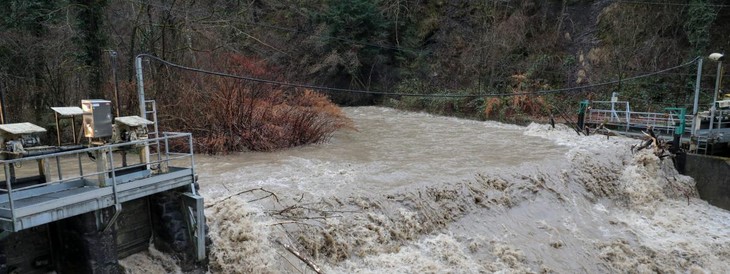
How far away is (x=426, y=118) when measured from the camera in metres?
27.4

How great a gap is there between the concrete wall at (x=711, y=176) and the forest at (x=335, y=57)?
327 inches

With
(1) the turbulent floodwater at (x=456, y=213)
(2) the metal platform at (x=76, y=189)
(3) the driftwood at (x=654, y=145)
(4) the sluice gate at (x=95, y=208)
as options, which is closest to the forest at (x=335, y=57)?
(4) the sluice gate at (x=95, y=208)

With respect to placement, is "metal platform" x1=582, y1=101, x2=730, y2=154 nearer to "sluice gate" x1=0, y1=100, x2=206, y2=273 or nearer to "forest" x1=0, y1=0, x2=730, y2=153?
"forest" x1=0, y1=0, x2=730, y2=153

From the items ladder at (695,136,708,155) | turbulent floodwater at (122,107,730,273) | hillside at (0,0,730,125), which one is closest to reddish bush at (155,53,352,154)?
turbulent floodwater at (122,107,730,273)

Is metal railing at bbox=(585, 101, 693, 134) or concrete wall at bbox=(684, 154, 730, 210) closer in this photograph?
concrete wall at bbox=(684, 154, 730, 210)

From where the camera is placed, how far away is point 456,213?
1045cm

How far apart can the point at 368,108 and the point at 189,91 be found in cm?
1827

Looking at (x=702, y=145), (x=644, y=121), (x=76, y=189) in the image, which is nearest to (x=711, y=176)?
(x=702, y=145)

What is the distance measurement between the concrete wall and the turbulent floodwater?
11.7 inches

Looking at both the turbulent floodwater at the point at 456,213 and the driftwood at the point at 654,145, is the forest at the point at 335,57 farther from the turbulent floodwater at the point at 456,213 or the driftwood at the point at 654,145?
the driftwood at the point at 654,145

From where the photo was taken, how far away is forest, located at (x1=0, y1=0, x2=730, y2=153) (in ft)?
50.5

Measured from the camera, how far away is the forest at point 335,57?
15.4 meters

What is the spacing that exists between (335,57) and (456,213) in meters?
24.0

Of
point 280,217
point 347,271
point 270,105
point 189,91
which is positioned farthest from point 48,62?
point 347,271
